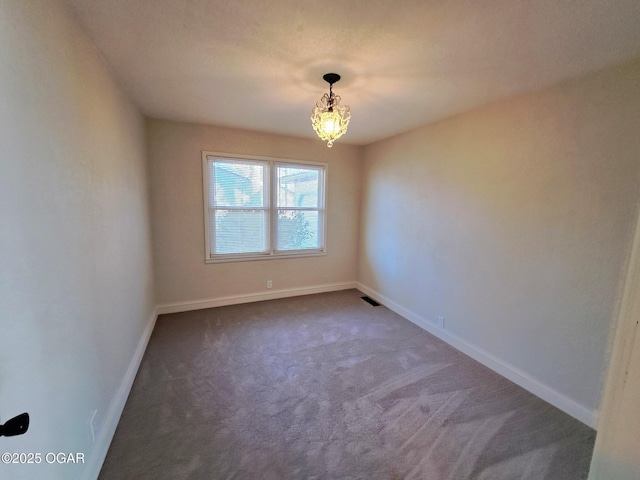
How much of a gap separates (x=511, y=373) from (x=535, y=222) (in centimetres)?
132

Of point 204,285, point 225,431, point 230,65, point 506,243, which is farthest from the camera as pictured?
point 204,285

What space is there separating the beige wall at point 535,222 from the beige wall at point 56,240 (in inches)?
93.1

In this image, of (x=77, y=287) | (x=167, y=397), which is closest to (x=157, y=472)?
(x=167, y=397)

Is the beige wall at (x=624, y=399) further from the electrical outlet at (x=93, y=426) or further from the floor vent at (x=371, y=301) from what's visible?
the floor vent at (x=371, y=301)

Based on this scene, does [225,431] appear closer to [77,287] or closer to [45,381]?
[45,381]

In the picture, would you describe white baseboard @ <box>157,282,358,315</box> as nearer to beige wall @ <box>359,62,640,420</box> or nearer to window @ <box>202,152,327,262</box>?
window @ <box>202,152,327,262</box>

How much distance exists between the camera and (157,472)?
1472mm

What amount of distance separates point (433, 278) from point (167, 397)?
111 inches

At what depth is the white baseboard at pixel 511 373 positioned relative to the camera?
1911 mm

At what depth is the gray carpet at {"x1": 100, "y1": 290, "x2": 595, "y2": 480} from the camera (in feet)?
5.04

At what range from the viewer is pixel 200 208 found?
353cm

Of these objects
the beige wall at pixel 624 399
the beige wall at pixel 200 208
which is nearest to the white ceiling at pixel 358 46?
the beige wall at pixel 200 208

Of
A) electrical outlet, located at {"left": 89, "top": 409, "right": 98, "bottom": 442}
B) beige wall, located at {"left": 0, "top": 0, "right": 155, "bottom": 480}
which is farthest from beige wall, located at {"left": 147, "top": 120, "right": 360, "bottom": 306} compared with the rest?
electrical outlet, located at {"left": 89, "top": 409, "right": 98, "bottom": 442}

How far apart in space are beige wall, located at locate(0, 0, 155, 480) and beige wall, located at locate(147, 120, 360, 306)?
133cm
